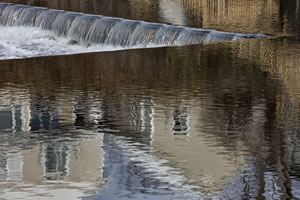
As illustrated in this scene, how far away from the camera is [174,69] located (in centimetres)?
995

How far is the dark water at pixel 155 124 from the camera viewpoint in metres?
5.19

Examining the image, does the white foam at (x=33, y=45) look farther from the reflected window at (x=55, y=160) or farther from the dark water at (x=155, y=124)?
the reflected window at (x=55, y=160)

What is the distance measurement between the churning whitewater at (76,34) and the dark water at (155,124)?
7.90ft

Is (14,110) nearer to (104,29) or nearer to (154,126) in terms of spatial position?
(154,126)

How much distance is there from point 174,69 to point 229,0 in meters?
11.4

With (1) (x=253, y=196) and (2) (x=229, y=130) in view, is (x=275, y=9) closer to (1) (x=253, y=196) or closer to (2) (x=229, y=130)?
(2) (x=229, y=130)

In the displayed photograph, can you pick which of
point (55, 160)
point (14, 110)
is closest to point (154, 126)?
point (55, 160)

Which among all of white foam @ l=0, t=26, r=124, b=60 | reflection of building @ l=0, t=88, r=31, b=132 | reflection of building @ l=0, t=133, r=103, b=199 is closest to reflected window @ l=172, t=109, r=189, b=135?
reflection of building @ l=0, t=133, r=103, b=199

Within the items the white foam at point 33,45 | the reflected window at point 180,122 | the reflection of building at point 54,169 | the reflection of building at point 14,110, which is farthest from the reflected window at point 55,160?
the white foam at point 33,45

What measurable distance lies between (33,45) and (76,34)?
986 millimetres

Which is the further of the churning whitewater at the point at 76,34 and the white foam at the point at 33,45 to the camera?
the white foam at the point at 33,45

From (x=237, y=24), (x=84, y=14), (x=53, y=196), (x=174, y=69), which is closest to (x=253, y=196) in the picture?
(x=53, y=196)

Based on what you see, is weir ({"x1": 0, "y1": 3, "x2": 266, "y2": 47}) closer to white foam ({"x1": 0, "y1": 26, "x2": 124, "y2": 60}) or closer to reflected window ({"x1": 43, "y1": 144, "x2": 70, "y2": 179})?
white foam ({"x1": 0, "y1": 26, "x2": 124, "y2": 60})

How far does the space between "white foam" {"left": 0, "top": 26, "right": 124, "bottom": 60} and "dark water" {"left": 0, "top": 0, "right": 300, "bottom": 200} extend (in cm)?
513
